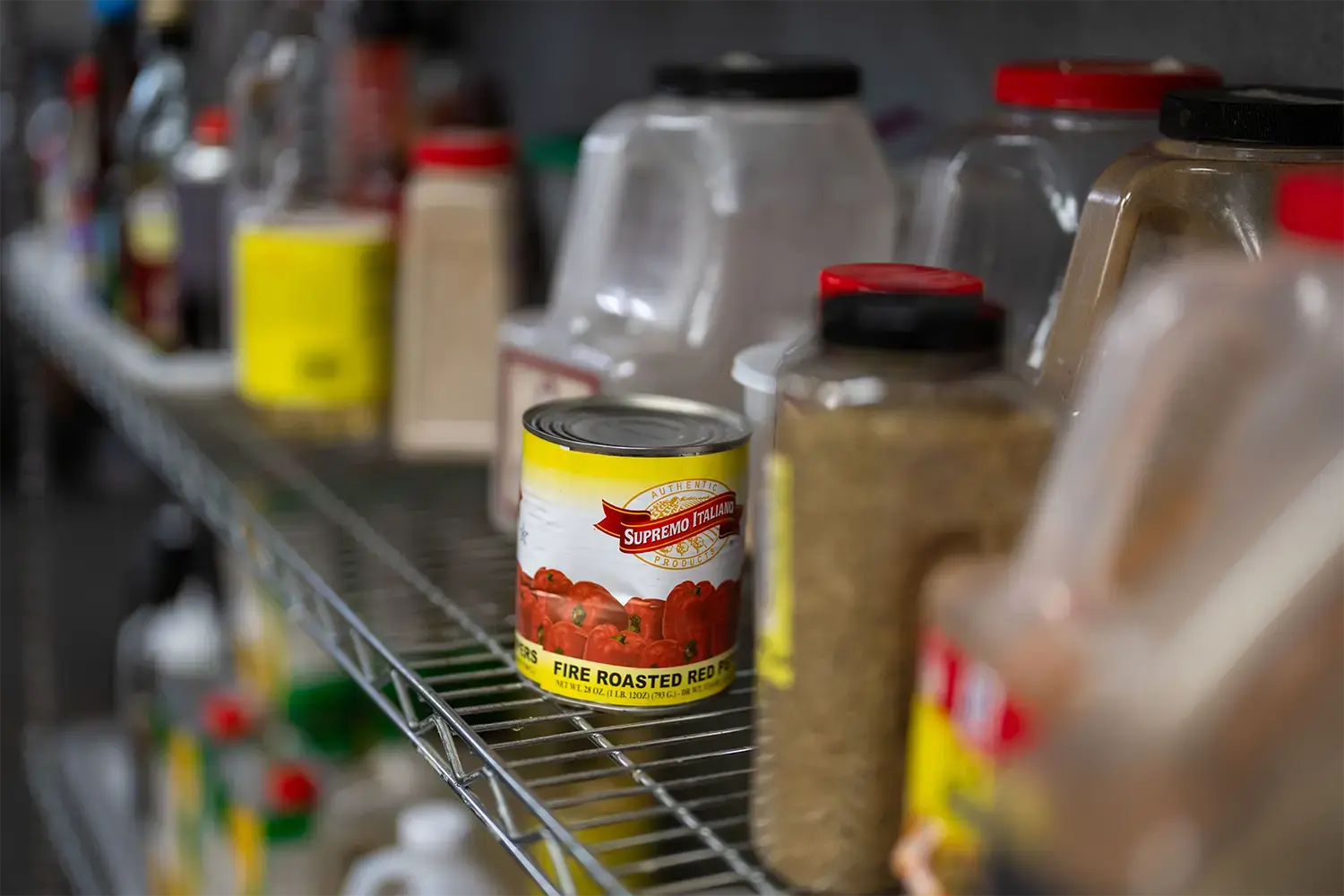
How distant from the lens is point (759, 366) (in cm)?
77

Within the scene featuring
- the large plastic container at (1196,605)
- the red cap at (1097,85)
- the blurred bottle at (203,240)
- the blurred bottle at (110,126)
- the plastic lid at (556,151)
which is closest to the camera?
the large plastic container at (1196,605)

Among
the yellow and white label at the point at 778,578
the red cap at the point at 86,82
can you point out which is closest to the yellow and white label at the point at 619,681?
the yellow and white label at the point at 778,578

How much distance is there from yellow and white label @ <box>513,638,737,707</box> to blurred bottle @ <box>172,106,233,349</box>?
793 mm

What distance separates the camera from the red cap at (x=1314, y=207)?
1.33 feet

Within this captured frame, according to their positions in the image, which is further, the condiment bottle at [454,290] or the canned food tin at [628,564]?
the condiment bottle at [454,290]

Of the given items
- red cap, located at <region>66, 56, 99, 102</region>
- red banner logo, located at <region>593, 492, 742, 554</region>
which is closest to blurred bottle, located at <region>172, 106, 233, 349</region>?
red cap, located at <region>66, 56, 99, 102</region>

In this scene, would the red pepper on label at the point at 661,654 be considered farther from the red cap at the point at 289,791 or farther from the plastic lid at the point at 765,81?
the red cap at the point at 289,791

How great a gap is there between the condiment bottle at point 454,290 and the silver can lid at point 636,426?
391 mm

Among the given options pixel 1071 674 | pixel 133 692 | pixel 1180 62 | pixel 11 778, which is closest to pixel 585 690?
pixel 1071 674

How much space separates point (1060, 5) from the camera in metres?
0.87

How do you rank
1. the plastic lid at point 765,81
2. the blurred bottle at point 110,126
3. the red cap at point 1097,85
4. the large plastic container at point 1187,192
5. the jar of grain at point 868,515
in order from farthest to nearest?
the blurred bottle at point 110,126 < the plastic lid at point 765,81 < the red cap at point 1097,85 < the large plastic container at point 1187,192 < the jar of grain at point 868,515

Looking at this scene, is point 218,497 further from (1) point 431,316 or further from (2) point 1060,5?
(2) point 1060,5

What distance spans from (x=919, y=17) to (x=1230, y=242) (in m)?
0.43

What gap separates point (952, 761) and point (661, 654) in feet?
0.76
